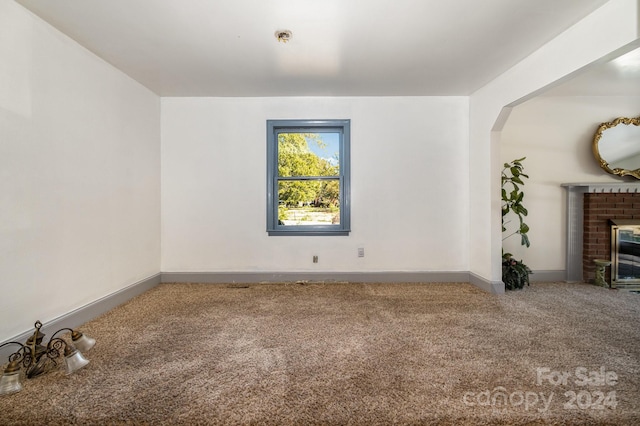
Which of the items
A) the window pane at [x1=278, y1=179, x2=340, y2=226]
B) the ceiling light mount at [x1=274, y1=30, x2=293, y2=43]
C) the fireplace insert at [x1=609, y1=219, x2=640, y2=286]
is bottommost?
the fireplace insert at [x1=609, y1=219, x2=640, y2=286]

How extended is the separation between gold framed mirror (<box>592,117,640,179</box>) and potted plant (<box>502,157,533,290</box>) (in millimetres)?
1054

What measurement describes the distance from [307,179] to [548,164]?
134 inches

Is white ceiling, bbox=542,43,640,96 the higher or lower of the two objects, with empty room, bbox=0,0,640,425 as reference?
higher

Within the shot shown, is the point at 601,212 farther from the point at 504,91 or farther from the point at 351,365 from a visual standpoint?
the point at 351,365

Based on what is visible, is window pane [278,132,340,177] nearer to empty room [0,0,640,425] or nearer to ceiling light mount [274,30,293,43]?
empty room [0,0,640,425]

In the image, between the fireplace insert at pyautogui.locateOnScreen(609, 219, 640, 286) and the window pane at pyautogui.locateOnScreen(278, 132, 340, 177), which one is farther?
the window pane at pyautogui.locateOnScreen(278, 132, 340, 177)

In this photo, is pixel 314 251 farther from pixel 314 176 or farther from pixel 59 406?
pixel 59 406

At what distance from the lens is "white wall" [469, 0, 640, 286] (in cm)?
203

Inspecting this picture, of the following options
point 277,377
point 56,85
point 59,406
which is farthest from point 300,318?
point 56,85

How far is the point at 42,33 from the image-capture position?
7.51 ft

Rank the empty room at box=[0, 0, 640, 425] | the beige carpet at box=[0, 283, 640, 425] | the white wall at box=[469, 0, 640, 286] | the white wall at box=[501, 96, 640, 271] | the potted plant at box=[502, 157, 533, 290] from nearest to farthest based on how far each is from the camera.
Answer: the beige carpet at box=[0, 283, 640, 425], the empty room at box=[0, 0, 640, 425], the white wall at box=[469, 0, 640, 286], the potted plant at box=[502, 157, 533, 290], the white wall at box=[501, 96, 640, 271]

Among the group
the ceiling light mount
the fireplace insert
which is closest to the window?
the ceiling light mount

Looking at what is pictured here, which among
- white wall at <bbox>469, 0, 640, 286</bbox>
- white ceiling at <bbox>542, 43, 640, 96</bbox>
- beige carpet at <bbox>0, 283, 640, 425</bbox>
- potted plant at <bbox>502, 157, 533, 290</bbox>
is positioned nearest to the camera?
beige carpet at <bbox>0, 283, 640, 425</bbox>

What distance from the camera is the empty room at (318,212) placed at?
175 centimetres
